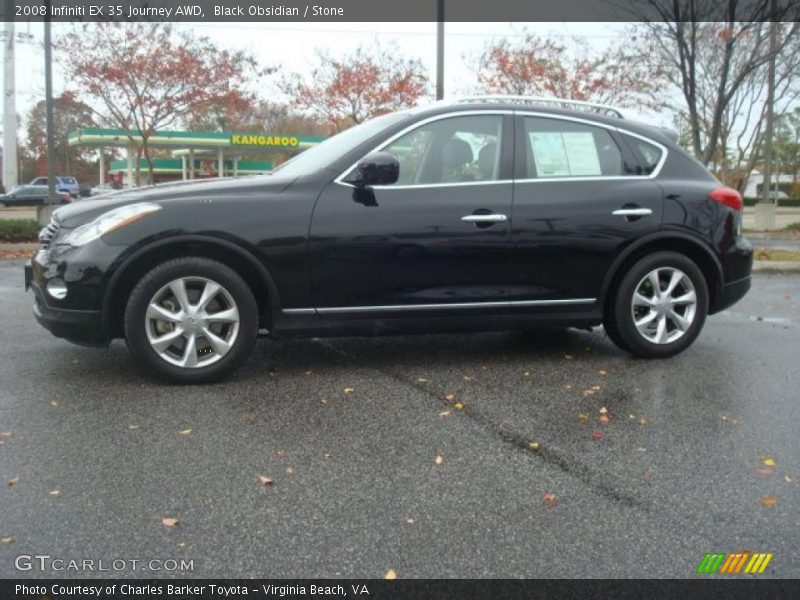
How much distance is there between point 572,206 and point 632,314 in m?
0.89

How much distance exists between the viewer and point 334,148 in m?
5.25

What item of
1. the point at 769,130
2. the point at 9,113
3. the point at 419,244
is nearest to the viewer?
the point at 419,244

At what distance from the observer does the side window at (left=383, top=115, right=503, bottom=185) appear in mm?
5004

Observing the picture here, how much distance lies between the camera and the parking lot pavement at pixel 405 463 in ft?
8.72

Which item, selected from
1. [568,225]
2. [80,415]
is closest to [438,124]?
[568,225]

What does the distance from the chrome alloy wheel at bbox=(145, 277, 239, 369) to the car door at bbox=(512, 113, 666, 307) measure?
1.92 meters

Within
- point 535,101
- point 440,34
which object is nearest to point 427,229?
point 535,101

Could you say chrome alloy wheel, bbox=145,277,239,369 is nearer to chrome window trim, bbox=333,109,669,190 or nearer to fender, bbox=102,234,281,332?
fender, bbox=102,234,281,332

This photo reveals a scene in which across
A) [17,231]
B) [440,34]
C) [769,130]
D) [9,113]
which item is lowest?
[17,231]

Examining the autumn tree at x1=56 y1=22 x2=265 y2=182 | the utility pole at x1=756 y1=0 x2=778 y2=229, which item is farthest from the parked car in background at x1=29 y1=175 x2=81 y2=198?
the utility pole at x1=756 y1=0 x2=778 y2=229

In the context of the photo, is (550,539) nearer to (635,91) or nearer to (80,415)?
(80,415)

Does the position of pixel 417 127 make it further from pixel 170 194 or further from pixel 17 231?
pixel 17 231

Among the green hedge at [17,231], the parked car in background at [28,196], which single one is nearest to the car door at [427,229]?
the green hedge at [17,231]
